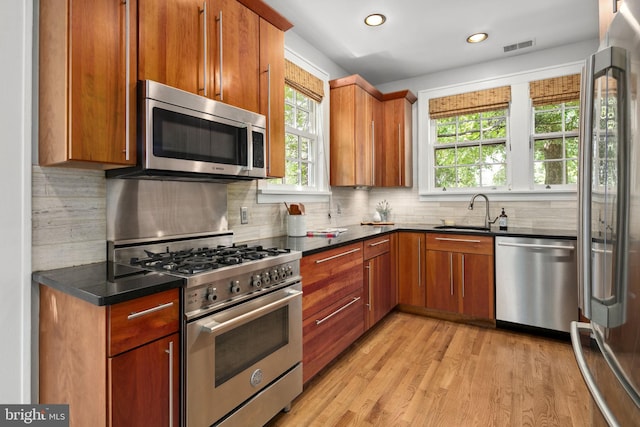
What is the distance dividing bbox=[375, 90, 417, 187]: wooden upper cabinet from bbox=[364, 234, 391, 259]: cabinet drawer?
2.85 ft

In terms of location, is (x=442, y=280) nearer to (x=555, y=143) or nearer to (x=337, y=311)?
(x=337, y=311)

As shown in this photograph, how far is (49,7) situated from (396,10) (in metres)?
2.32

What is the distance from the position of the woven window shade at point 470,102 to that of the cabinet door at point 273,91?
2.37 m

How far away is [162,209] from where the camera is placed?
6.24ft

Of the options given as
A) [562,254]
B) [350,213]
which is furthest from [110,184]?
[562,254]

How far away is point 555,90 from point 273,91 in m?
2.99

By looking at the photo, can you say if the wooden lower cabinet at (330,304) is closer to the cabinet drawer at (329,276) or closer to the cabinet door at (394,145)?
the cabinet drawer at (329,276)

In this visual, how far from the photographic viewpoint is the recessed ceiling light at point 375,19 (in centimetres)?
274

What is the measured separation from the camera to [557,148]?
Result: 3469mm

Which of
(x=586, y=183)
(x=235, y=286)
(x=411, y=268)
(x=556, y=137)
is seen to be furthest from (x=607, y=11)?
(x=556, y=137)

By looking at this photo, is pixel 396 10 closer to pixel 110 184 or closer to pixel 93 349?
pixel 110 184

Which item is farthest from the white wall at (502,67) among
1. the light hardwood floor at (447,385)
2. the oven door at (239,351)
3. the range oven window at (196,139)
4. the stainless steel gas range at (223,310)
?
the oven door at (239,351)

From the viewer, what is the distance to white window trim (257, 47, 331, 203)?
274cm
